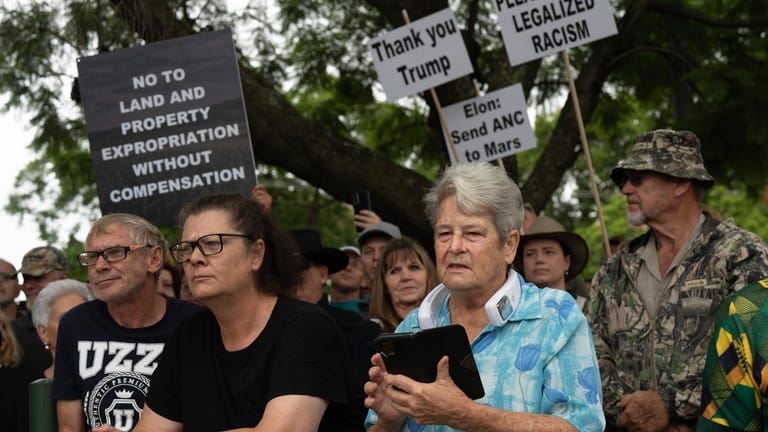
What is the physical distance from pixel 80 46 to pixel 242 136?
1.86 metres

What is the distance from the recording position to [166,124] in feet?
24.8

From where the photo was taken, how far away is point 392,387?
3.65 m

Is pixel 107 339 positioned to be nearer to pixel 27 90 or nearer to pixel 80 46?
pixel 80 46

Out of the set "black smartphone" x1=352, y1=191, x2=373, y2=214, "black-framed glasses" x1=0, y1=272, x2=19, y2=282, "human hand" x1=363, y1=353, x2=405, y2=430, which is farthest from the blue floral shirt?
"black-framed glasses" x1=0, y1=272, x2=19, y2=282

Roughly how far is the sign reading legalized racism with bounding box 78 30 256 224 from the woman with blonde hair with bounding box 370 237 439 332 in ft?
3.53

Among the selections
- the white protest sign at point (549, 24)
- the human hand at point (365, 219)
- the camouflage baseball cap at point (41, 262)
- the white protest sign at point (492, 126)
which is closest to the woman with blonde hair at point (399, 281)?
the human hand at point (365, 219)

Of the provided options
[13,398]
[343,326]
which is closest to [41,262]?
[13,398]

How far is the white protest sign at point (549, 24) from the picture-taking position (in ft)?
26.5

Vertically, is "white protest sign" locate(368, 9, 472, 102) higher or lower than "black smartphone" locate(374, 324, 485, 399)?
higher

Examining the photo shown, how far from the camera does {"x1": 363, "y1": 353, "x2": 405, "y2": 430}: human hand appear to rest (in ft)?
12.1

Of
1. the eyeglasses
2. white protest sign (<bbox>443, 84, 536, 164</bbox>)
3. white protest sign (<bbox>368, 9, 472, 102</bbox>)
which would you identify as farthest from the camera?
white protest sign (<bbox>443, 84, 536, 164</bbox>)

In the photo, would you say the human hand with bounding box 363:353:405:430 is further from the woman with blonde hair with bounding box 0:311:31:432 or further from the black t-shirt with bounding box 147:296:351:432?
the woman with blonde hair with bounding box 0:311:31:432

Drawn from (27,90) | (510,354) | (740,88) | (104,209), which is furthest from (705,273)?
(27,90)

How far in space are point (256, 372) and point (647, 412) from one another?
1.97m
